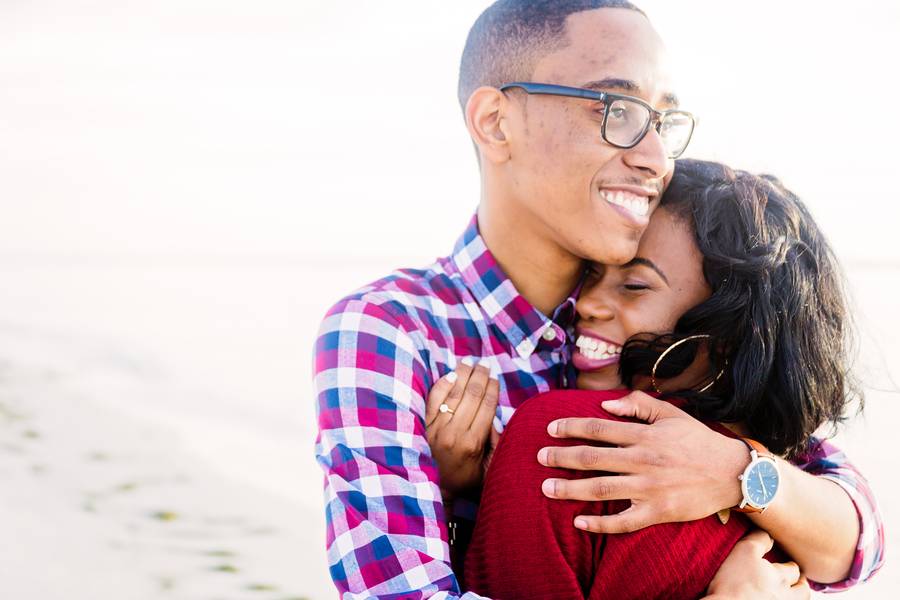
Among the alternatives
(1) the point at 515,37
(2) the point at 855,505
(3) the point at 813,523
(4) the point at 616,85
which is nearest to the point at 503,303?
(4) the point at 616,85

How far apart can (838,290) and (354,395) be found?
117 centimetres

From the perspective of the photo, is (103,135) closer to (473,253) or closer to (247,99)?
(247,99)

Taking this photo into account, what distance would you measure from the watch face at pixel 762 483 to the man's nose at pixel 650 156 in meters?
0.75

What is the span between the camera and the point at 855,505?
233 centimetres

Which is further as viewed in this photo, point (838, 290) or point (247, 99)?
point (247, 99)

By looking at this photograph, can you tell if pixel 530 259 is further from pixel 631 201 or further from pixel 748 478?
pixel 748 478

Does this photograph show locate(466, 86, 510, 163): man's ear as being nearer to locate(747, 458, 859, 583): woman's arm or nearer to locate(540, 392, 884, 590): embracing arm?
locate(540, 392, 884, 590): embracing arm

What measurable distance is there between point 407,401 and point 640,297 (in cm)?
61

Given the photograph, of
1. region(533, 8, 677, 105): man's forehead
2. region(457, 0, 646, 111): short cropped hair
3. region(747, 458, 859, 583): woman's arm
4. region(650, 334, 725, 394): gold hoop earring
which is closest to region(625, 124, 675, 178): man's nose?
region(533, 8, 677, 105): man's forehead

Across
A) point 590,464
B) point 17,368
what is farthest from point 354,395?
point 17,368

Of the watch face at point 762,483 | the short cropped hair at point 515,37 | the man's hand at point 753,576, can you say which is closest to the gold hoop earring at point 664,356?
the watch face at point 762,483

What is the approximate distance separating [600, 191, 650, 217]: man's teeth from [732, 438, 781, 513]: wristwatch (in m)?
0.63

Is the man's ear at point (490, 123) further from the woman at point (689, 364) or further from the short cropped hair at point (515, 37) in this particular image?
the woman at point (689, 364)

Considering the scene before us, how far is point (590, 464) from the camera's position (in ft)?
6.02
